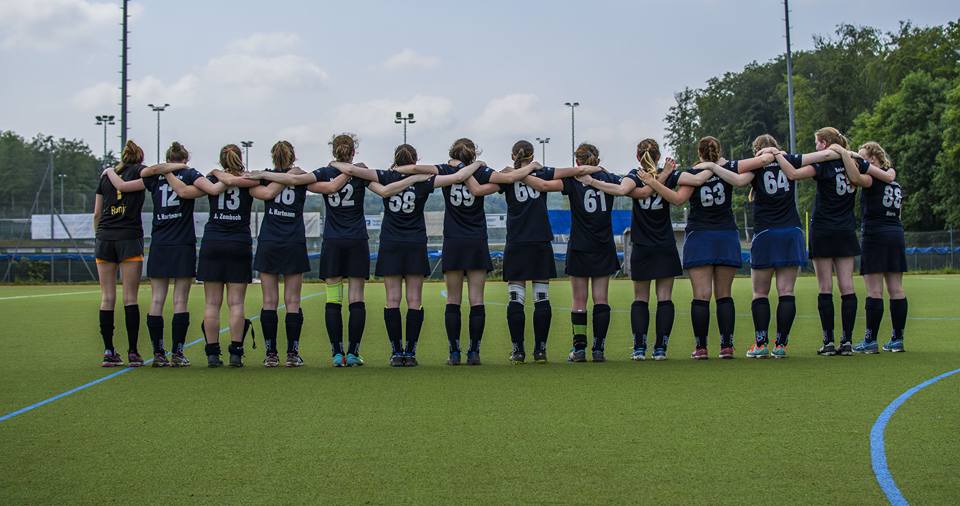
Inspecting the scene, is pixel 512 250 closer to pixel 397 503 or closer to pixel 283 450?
pixel 283 450

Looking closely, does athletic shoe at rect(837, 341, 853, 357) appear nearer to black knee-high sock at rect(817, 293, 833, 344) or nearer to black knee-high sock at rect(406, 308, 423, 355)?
black knee-high sock at rect(817, 293, 833, 344)

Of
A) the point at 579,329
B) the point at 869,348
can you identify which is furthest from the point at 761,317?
the point at 579,329

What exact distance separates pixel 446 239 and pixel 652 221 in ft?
5.86

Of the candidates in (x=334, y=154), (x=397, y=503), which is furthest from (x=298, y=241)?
(x=397, y=503)

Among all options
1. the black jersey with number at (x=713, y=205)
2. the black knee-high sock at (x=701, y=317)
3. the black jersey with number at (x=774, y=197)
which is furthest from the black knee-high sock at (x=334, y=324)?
the black jersey with number at (x=774, y=197)

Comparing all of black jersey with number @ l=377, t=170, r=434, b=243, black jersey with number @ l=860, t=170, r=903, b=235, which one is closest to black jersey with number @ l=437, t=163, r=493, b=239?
black jersey with number @ l=377, t=170, r=434, b=243

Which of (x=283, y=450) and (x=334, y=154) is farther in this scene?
(x=334, y=154)

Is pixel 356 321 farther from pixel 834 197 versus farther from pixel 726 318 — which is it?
pixel 834 197

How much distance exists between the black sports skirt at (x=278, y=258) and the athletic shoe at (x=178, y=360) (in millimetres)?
1063

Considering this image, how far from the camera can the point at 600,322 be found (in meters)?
9.16

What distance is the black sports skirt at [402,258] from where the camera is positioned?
9.02 m

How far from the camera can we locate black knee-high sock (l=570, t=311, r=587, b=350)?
9.14 metres

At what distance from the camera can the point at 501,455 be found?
5.23 m

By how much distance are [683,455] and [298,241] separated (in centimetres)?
482
